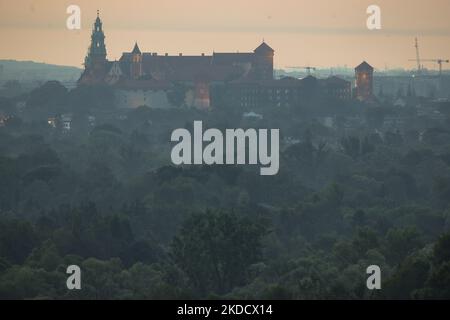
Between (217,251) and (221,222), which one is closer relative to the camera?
(217,251)

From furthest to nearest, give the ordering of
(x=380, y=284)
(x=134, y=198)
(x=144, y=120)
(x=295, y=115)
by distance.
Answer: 1. (x=295, y=115)
2. (x=144, y=120)
3. (x=134, y=198)
4. (x=380, y=284)

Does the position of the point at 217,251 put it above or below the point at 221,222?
below

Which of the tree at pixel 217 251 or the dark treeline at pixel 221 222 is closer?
the dark treeline at pixel 221 222

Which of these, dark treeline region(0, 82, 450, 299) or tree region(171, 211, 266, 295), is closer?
dark treeline region(0, 82, 450, 299)

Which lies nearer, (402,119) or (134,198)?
(134,198)

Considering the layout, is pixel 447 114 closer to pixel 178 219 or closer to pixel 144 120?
pixel 144 120
